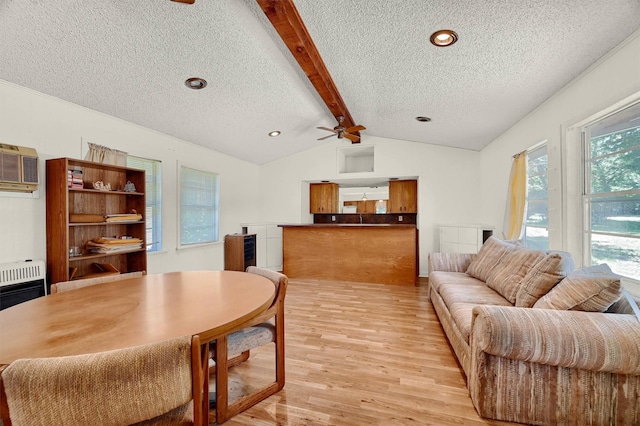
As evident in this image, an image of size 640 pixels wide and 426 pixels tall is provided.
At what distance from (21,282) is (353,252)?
13.0ft

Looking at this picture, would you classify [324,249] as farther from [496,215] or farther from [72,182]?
[72,182]

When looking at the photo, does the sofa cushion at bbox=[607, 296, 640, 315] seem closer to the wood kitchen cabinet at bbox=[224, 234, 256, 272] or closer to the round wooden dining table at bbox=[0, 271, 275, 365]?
the round wooden dining table at bbox=[0, 271, 275, 365]

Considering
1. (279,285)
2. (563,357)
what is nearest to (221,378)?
(279,285)

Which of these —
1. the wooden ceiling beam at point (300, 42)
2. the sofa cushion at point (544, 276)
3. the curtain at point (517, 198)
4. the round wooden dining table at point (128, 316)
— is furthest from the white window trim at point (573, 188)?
the round wooden dining table at point (128, 316)

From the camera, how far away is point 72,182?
262 cm

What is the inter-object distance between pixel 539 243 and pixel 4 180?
5.24 meters

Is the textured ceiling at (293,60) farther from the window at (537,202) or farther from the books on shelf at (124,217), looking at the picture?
the books on shelf at (124,217)

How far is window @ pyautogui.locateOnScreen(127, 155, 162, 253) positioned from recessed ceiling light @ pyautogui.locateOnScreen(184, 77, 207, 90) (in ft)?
4.72

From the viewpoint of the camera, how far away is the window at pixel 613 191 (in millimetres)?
1987

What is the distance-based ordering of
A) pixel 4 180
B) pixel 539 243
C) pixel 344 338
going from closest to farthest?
1. pixel 4 180
2. pixel 344 338
3. pixel 539 243

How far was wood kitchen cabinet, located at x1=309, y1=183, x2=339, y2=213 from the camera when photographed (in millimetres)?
6266

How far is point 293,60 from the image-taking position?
2758mm

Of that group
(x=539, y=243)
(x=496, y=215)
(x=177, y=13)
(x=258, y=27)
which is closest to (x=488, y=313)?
(x=539, y=243)

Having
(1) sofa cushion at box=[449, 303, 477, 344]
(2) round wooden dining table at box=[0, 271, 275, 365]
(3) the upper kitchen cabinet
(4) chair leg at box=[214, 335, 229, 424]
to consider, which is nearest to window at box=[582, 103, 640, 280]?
(1) sofa cushion at box=[449, 303, 477, 344]
